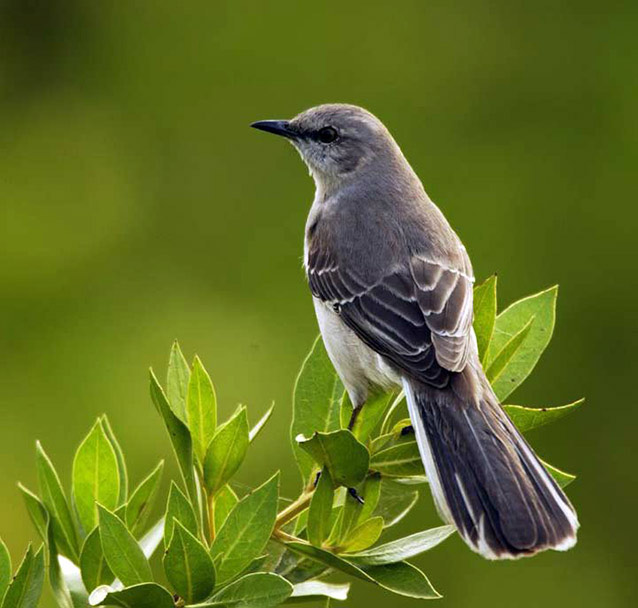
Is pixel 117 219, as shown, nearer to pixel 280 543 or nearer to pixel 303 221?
pixel 303 221

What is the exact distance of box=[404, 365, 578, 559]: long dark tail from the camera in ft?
9.32

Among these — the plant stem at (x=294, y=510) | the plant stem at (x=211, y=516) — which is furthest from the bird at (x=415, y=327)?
the plant stem at (x=211, y=516)

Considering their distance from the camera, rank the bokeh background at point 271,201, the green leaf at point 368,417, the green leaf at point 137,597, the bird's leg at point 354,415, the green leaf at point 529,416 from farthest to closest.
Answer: the bokeh background at point 271,201 → the bird's leg at point 354,415 → the green leaf at point 368,417 → the green leaf at point 529,416 → the green leaf at point 137,597

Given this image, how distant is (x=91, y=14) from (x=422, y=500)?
11.3 ft

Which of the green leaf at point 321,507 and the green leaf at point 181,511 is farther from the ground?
the green leaf at point 181,511

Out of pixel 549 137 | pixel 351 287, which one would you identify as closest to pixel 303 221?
pixel 549 137

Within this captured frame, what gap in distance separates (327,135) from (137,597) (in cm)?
317

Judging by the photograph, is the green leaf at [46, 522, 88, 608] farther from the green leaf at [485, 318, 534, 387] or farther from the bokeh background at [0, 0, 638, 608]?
the bokeh background at [0, 0, 638, 608]

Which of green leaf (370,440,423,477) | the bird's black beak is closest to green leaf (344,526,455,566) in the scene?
green leaf (370,440,423,477)

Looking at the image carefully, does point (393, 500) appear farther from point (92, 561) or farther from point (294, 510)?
point (92, 561)

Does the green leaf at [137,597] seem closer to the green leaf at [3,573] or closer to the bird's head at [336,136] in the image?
the green leaf at [3,573]

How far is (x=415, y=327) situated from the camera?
3.81 metres

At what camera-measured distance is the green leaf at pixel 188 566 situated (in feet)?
7.58

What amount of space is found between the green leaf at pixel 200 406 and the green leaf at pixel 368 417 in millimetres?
531
